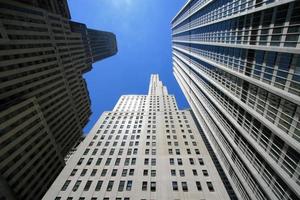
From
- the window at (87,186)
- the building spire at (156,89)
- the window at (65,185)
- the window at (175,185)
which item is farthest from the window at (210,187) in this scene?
the building spire at (156,89)

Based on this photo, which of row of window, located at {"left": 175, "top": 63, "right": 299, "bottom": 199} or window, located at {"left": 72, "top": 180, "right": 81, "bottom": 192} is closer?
row of window, located at {"left": 175, "top": 63, "right": 299, "bottom": 199}

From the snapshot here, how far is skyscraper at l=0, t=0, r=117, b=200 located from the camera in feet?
110

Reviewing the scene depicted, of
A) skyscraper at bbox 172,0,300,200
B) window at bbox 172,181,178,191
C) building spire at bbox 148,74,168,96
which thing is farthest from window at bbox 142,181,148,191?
building spire at bbox 148,74,168,96

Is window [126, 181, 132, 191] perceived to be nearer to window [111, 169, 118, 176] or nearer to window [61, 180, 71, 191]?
window [111, 169, 118, 176]

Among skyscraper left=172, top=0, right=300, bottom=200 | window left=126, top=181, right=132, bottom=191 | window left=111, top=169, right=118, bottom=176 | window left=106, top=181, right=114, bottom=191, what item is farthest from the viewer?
window left=111, top=169, right=118, bottom=176

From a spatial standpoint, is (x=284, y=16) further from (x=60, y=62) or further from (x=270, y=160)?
(x=60, y=62)

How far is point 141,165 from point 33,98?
29427 mm

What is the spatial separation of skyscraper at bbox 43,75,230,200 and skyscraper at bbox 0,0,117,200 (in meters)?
6.82

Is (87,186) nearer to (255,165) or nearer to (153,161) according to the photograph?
(153,161)

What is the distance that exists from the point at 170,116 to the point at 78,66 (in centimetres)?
4399

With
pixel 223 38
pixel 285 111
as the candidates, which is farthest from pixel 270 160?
pixel 223 38

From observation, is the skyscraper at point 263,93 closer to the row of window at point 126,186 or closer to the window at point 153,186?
the row of window at point 126,186

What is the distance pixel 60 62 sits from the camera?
184ft

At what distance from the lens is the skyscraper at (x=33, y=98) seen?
1319 inches
